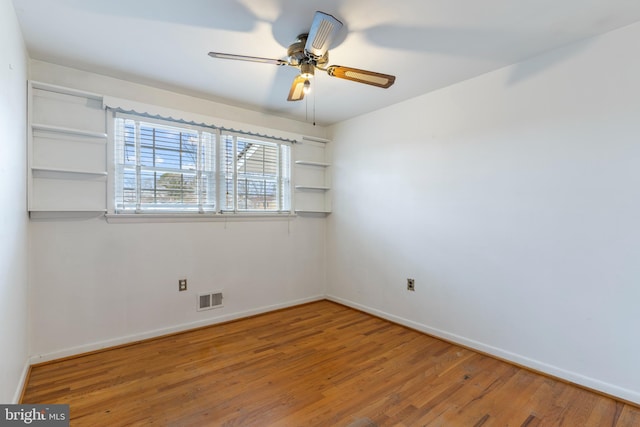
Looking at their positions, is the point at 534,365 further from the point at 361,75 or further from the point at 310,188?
the point at 310,188

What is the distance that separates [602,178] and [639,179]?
7.2 inches

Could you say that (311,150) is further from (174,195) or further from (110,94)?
(110,94)

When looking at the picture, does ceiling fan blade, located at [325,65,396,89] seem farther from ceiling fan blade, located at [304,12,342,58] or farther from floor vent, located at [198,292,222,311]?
floor vent, located at [198,292,222,311]

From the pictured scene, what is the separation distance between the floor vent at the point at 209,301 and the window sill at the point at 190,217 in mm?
→ 830

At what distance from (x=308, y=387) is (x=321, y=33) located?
2.38m

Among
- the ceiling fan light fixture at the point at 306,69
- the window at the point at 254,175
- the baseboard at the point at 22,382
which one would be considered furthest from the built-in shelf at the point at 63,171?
the ceiling fan light fixture at the point at 306,69

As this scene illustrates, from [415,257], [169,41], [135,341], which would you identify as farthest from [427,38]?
[135,341]

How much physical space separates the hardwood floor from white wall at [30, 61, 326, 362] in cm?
25

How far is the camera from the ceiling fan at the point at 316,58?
183 cm

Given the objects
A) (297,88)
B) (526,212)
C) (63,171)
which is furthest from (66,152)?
(526,212)

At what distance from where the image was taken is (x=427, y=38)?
220 centimetres

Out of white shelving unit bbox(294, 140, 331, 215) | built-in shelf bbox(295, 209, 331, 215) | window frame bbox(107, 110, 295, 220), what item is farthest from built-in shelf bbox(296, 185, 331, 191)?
built-in shelf bbox(295, 209, 331, 215)

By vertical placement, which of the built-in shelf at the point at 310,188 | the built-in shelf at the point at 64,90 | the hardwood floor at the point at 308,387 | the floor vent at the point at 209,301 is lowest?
the hardwood floor at the point at 308,387

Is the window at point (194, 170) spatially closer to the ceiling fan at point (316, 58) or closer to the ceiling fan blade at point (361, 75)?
the ceiling fan at point (316, 58)
